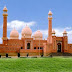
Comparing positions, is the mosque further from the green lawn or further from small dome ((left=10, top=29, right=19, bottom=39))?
the green lawn

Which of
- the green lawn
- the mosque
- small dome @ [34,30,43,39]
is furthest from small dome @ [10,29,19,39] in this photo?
the green lawn

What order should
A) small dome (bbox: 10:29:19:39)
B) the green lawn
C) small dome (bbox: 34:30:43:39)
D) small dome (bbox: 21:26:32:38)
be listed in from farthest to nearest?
small dome (bbox: 34:30:43:39), small dome (bbox: 10:29:19:39), small dome (bbox: 21:26:32:38), the green lawn

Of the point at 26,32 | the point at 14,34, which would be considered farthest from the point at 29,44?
the point at 14,34

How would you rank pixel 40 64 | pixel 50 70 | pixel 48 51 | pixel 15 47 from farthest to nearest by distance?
pixel 15 47 → pixel 48 51 → pixel 40 64 → pixel 50 70

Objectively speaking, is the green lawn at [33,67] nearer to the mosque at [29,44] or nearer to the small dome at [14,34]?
the mosque at [29,44]

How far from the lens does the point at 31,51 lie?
135 ft

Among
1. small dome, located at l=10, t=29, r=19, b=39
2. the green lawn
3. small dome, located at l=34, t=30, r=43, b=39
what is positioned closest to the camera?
the green lawn

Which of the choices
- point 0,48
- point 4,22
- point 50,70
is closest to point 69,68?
point 50,70

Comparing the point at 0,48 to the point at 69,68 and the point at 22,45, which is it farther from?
the point at 69,68

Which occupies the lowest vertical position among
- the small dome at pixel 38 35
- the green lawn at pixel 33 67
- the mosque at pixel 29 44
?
the green lawn at pixel 33 67

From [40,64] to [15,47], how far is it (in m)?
22.9

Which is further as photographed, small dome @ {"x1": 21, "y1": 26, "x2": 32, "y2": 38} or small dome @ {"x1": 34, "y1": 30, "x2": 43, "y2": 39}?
small dome @ {"x1": 34, "y1": 30, "x2": 43, "y2": 39}

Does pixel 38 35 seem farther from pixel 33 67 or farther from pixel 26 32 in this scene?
pixel 33 67

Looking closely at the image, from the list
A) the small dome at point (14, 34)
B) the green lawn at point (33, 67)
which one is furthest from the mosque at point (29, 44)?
the green lawn at point (33, 67)
